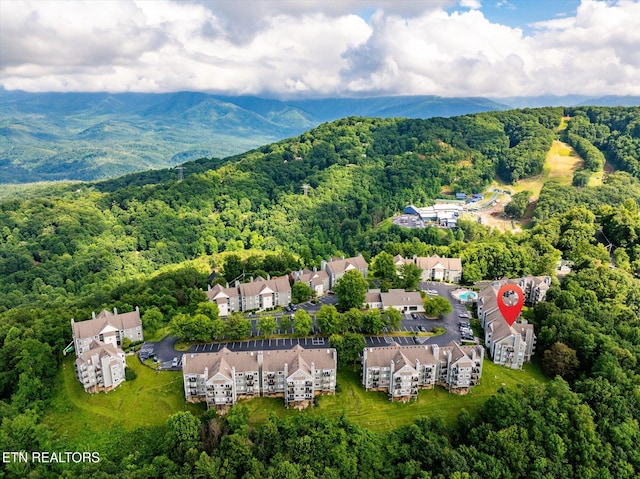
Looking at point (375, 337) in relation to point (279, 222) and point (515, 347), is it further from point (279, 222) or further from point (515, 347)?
point (279, 222)

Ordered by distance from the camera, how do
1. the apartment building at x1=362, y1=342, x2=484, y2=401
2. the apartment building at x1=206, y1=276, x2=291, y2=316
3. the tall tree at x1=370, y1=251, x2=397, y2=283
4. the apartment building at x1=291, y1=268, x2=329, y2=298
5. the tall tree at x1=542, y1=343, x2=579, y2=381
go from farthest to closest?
the tall tree at x1=370, y1=251, x2=397, y2=283, the apartment building at x1=291, y1=268, x2=329, y2=298, the apartment building at x1=206, y1=276, x2=291, y2=316, the tall tree at x1=542, y1=343, x2=579, y2=381, the apartment building at x1=362, y1=342, x2=484, y2=401

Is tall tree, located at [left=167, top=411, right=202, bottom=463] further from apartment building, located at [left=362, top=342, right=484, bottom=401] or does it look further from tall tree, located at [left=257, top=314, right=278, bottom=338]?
apartment building, located at [left=362, top=342, right=484, bottom=401]

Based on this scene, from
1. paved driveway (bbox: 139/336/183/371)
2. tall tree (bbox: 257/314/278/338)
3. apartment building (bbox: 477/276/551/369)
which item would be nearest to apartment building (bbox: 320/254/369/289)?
tall tree (bbox: 257/314/278/338)

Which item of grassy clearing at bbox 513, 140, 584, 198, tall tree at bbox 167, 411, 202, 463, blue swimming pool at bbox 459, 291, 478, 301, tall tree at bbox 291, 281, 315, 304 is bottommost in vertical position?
tall tree at bbox 167, 411, 202, 463

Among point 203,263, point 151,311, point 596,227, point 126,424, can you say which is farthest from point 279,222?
point 126,424

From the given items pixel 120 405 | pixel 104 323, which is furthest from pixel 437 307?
pixel 104 323

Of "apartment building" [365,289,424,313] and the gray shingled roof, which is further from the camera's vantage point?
"apartment building" [365,289,424,313]
